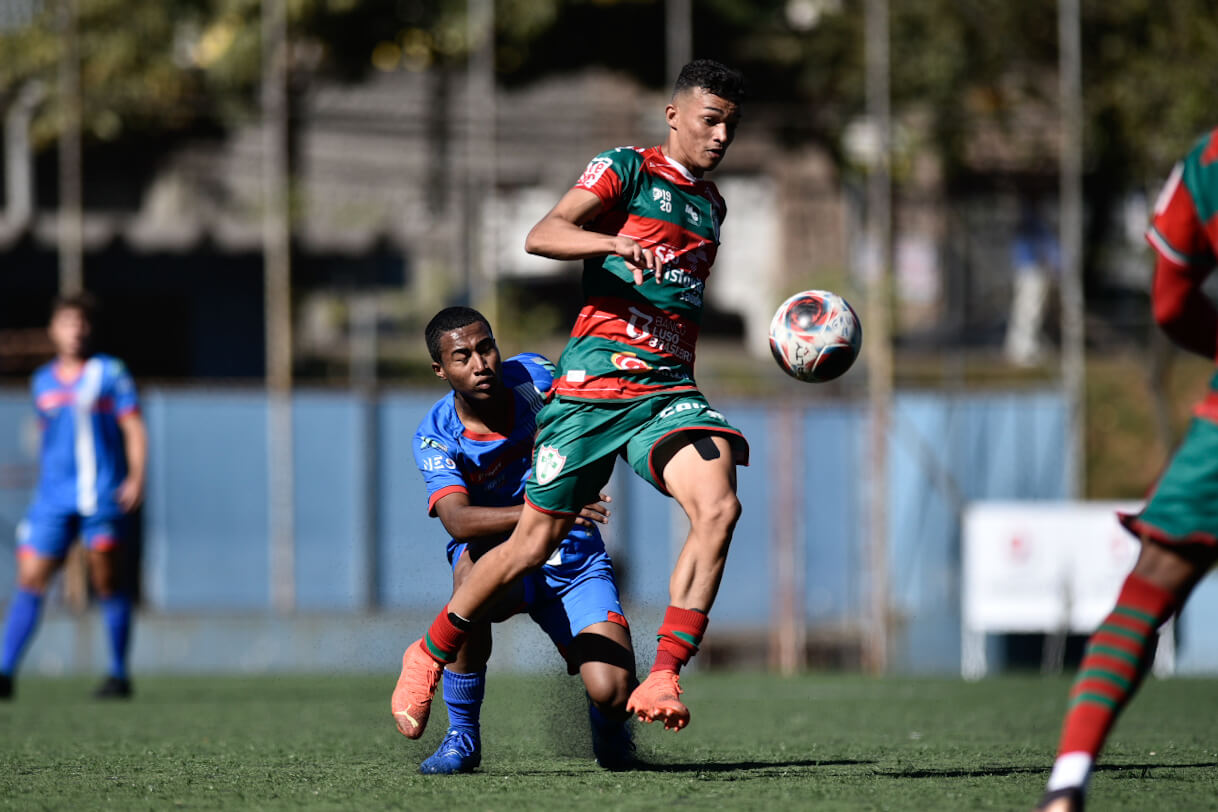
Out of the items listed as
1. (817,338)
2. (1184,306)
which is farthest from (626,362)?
(1184,306)

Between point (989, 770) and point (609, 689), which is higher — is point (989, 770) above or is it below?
below

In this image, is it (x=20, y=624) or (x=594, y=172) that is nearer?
(x=594, y=172)

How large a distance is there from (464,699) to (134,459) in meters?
4.81

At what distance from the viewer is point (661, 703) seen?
488 centimetres

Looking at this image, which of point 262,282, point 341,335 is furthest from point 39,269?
point 341,335

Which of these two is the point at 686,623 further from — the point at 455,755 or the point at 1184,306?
the point at 1184,306

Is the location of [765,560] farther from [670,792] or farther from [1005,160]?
[670,792]

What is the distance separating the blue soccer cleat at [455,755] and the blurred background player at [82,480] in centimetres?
477

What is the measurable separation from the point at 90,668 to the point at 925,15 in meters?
10.9

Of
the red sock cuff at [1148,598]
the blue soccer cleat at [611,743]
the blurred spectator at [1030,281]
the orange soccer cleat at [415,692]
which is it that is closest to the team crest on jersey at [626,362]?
the orange soccer cleat at [415,692]

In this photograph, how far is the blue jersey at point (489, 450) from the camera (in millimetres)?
5957

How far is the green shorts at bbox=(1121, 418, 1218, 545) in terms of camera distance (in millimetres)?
3965

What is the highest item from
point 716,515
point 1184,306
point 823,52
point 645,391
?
point 823,52

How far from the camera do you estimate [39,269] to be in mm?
17922
